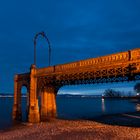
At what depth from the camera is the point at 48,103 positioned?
1905 inches

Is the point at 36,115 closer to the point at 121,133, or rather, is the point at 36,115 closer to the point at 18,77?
the point at 18,77

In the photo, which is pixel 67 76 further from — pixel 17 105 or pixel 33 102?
pixel 17 105

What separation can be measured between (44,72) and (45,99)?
5422 millimetres

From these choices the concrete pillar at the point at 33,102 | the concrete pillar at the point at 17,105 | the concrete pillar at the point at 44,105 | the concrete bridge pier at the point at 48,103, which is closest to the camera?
Result: the concrete pillar at the point at 33,102

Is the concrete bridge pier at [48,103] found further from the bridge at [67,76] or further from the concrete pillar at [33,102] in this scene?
the concrete pillar at [33,102]

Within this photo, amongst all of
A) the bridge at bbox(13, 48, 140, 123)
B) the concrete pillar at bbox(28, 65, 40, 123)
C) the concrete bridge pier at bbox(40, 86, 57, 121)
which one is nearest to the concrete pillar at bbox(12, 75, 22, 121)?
the bridge at bbox(13, 48, 140, 123)

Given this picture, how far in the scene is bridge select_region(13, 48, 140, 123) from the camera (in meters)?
32.3

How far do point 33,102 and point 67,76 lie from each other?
8309 mm

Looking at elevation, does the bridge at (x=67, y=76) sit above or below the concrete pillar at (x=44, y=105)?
above

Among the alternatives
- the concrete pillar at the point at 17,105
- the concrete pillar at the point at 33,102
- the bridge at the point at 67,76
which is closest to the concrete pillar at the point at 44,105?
the bridge at the point at 67,76

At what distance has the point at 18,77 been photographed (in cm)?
5259

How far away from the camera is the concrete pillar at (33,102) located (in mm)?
44000

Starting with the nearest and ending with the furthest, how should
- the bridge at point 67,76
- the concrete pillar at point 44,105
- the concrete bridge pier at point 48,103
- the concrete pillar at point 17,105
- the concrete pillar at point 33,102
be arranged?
the bridge at point 67,76 → the concrete pillar at point 33,102 → the concrete pillar at point 44,105 → the concrete bridge pier at point 48,103 → the concrete pillar at point 17,105

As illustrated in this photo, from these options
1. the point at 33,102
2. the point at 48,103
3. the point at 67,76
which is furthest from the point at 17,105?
the point at 67,76
